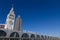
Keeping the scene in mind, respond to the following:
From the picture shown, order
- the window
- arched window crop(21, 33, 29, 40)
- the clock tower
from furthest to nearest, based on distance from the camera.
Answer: the clock tower < the window < arched window crop(21, 33, 29, 40)

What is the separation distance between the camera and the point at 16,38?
65688 millimetres

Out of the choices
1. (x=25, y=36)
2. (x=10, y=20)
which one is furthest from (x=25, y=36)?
(x=10, y=20)

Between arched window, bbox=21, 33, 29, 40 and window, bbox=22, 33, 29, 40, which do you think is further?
window, bbox=22, 33, 29, 40

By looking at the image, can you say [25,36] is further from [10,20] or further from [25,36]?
[10,20]

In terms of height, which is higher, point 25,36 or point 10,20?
point 10,20

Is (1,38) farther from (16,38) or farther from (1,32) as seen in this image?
(16,38)

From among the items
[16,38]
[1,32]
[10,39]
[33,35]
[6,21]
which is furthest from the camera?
[6,21]

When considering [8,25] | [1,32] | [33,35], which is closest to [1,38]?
[1,32]

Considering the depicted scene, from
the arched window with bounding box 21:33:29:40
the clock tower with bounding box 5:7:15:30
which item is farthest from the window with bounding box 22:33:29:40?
the clock tower with bounding box 5:7:15:30

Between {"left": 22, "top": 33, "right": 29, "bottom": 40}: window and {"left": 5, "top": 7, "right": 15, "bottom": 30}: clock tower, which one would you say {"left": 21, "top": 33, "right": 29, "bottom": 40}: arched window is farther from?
{"left": 5, "top": 7, "right": 15, "bottom": 30}: clock tower

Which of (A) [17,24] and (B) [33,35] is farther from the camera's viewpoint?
(A) [17,24]

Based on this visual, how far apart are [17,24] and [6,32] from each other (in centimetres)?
7027

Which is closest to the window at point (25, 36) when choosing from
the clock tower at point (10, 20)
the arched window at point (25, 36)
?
the arched window at point (25, 36)

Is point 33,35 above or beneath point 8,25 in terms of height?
beneath
